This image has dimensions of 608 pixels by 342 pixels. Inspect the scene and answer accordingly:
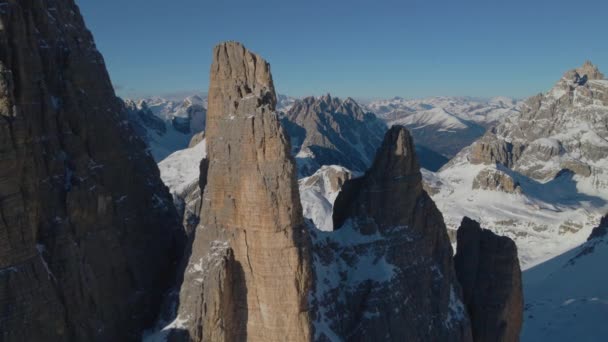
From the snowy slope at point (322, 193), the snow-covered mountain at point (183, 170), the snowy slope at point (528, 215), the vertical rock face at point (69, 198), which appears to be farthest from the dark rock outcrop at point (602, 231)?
the vertical rock face at point (69, 198)

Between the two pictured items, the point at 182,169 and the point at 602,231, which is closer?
the point at 602,231

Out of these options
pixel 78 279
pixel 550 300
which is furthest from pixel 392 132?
pixel 550 300

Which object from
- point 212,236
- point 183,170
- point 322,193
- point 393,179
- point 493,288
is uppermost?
point 393,179

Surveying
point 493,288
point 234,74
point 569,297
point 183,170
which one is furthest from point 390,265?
point 183,170

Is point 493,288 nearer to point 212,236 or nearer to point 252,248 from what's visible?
point 252,248

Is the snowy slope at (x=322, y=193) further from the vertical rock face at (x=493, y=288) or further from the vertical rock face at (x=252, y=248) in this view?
the vertical rock face at (x=252, y=248)

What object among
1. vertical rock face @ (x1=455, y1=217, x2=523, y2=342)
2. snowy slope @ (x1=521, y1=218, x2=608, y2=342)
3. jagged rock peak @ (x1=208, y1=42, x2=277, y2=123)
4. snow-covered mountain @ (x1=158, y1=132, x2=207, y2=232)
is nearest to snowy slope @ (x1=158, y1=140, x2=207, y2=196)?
snow-covered mountain @ (x1=158, y1=132, x2=207, y2=232)

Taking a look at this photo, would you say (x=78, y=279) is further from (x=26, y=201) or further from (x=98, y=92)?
(x=98, y=92)
